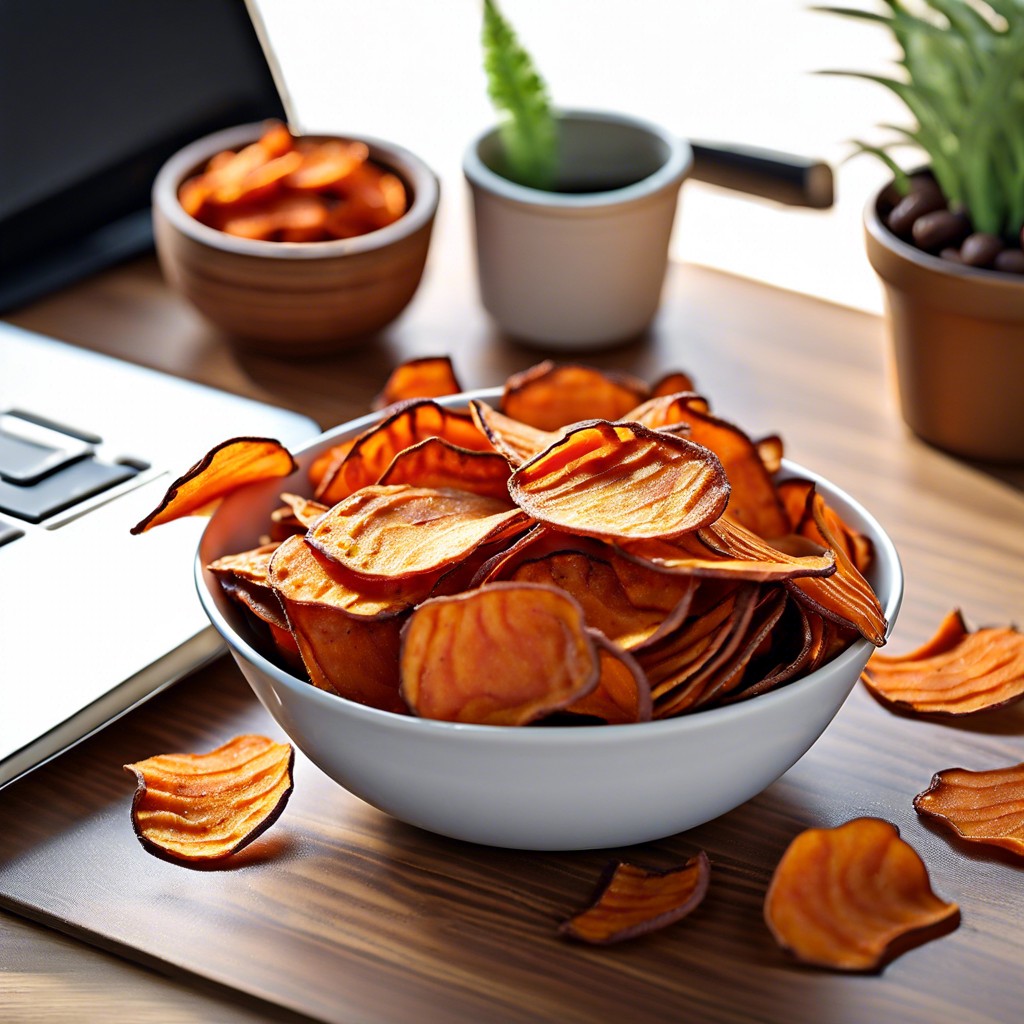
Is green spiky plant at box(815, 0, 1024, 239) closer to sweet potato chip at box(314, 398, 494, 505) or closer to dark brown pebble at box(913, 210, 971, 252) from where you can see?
dark brown pebble at box(913, 210, 971, 252)

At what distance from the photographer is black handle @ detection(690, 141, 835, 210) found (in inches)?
38.5

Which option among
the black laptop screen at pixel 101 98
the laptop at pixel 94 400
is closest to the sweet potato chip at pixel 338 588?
the laptop at pixel 94 400

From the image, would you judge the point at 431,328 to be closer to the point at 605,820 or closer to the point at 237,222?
the point at 237,222

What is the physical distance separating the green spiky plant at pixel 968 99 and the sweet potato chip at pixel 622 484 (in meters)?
0.35

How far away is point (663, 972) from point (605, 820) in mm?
53

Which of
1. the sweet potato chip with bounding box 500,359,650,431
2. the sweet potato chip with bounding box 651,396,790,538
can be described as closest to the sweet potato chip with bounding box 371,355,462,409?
the sweet potato chip with bounding box 500,359,650,431

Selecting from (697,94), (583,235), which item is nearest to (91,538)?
(583,235)

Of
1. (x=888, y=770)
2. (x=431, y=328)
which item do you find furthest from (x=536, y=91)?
(x=888, y=770)

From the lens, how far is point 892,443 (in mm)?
773

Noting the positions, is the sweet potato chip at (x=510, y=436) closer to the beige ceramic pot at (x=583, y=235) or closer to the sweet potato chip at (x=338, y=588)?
the sweet potato chip at (x=338, y=588)

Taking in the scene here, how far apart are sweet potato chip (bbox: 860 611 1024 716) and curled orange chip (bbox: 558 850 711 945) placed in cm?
15

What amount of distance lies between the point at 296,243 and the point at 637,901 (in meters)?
0.52

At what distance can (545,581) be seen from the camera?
1.47 ft

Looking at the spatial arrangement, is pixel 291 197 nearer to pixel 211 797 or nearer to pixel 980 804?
pixel 211 797
